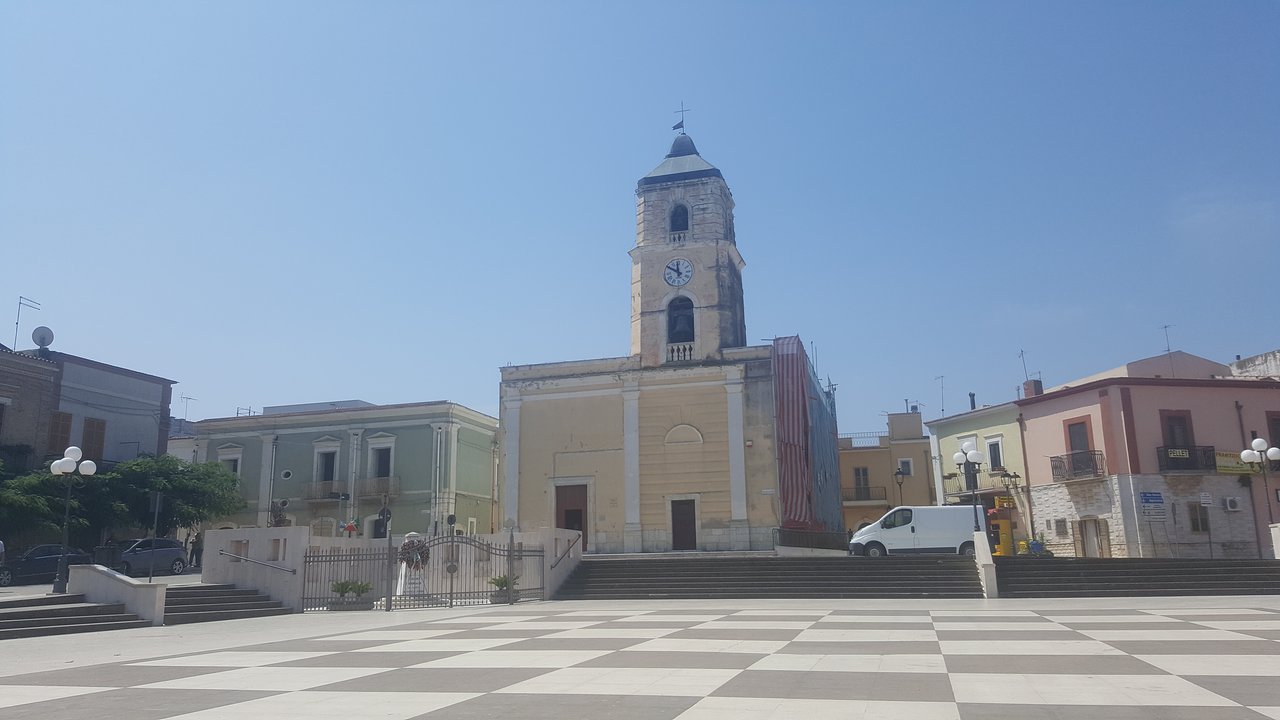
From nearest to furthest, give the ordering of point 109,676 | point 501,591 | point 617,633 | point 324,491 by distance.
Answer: point 109,676 < point 617,633 < point 501,591 < point 324,491

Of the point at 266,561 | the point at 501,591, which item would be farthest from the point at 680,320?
the point at 266,561

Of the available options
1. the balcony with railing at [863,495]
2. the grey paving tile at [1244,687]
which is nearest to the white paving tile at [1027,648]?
the grey paving tile at [1244,687]

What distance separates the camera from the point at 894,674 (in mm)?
7738

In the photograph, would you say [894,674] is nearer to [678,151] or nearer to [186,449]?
[678,151]

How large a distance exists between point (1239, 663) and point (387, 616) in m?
13.8

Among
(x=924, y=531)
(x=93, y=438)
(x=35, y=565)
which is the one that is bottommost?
(x=35, y=565)

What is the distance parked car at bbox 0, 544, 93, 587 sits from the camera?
24.4m

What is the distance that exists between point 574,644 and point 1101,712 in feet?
20.5

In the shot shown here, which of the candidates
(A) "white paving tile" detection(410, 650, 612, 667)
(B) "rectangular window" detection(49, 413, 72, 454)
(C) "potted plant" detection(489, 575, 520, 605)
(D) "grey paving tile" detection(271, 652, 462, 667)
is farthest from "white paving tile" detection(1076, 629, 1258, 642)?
(B) "rectangular window" detection(49, 413, 72, 454)

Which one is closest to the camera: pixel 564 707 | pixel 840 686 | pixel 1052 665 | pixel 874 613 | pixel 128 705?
pixel 564 707

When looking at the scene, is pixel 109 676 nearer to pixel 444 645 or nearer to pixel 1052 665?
pixel 444 645

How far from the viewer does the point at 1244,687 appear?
6754 millimetres

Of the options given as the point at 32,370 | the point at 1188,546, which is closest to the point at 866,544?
the point at 1188,546

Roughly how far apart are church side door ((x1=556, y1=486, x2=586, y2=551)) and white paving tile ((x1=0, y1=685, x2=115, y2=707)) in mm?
23907
